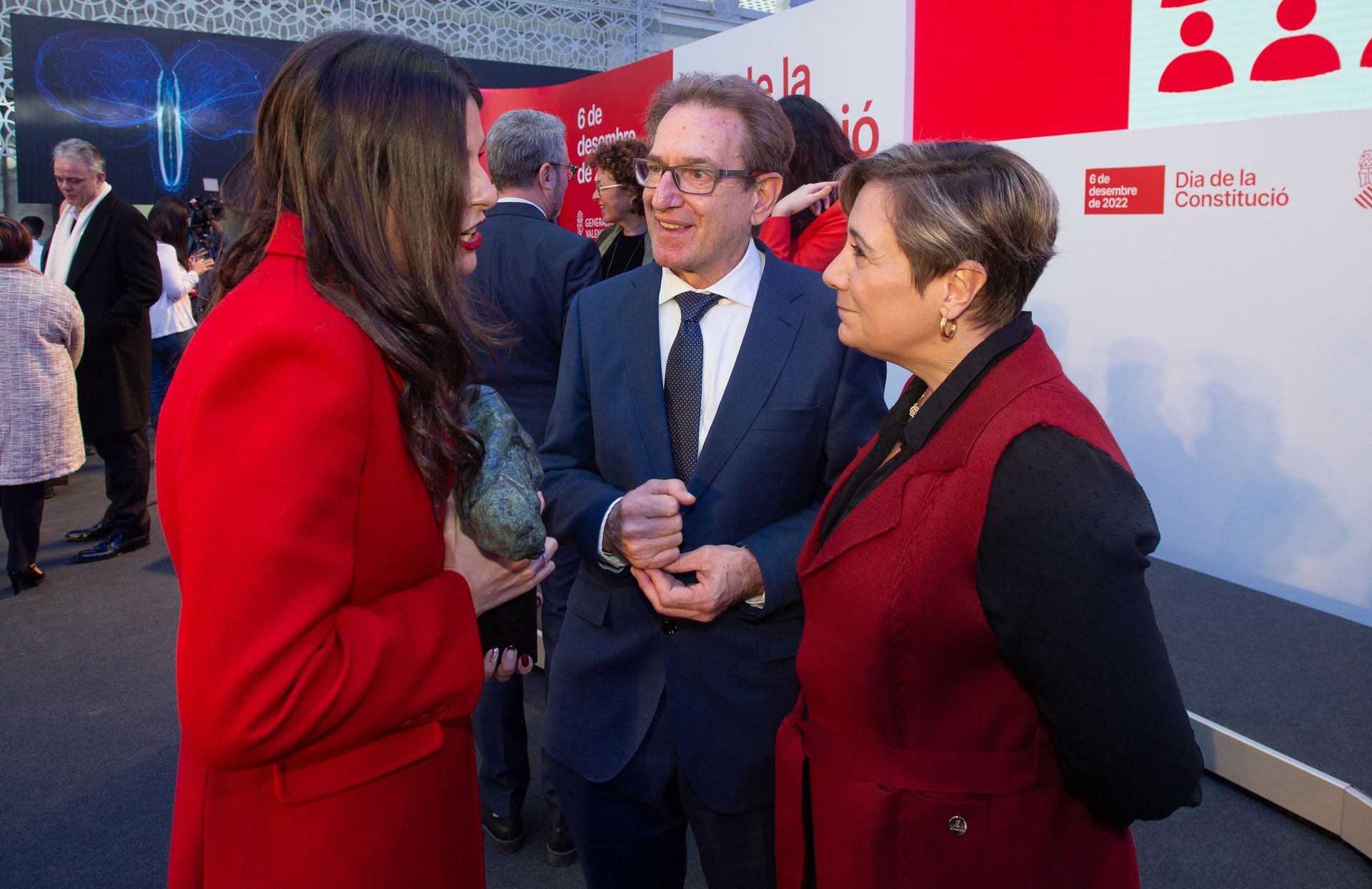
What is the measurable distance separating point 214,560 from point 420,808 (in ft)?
1.40

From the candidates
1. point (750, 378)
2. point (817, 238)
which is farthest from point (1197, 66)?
point (750, 378)

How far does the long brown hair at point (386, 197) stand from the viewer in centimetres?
102

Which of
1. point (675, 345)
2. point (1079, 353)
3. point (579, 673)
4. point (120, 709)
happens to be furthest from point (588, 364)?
point (120, 709)

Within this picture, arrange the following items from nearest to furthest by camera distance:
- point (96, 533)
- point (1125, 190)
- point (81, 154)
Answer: point (1125, 190), point (81, 154), point (96, 533)

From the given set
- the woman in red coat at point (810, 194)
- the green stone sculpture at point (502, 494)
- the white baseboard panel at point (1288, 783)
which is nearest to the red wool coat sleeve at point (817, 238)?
the woman in red coat at point (810, 194)

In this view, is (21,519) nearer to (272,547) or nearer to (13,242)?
(13,242)

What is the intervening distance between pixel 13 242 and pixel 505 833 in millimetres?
3805

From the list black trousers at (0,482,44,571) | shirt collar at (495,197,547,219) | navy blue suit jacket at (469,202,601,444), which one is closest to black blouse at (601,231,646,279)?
shirt collar at (495,197,547,219)

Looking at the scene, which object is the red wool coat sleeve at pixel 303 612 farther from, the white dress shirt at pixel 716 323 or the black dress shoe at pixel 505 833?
the black dress shoe at pixel 505 833

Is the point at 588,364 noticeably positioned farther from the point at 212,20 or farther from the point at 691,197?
the point at 212,20

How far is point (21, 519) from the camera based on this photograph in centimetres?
467

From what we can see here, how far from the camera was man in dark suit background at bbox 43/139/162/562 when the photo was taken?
16.9ft

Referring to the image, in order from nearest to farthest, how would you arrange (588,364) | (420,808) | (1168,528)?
(420,808)
(588,364)
(1168,528)

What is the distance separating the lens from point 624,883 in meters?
1.76
